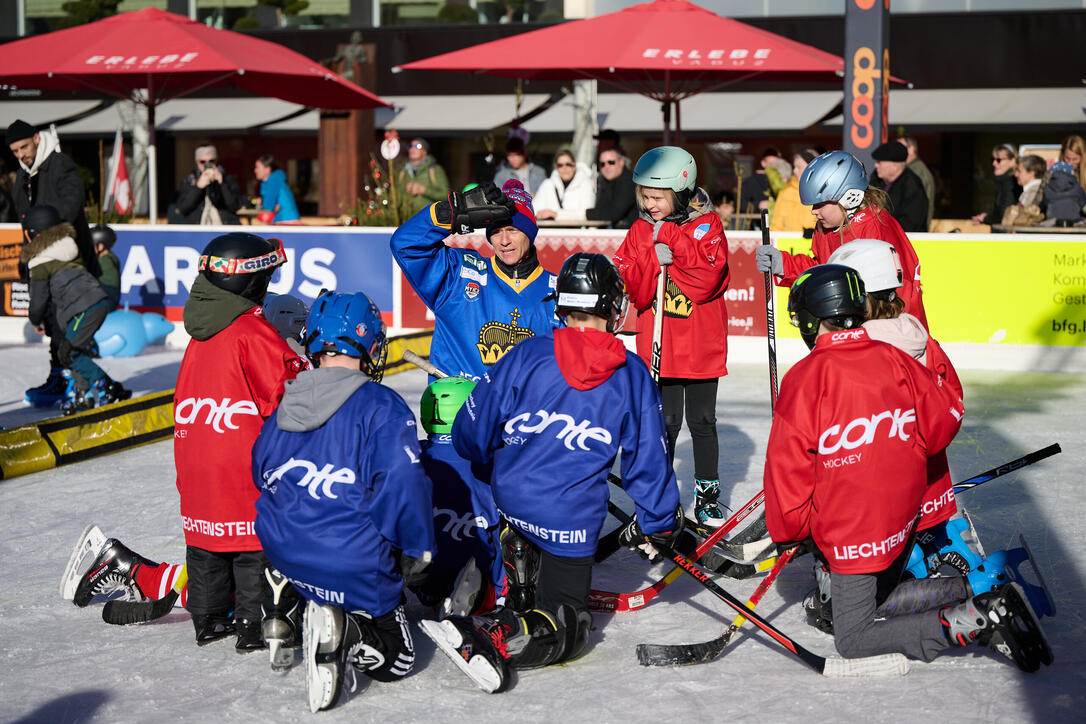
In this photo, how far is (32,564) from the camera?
205 inches

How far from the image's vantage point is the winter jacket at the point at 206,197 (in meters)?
12.7

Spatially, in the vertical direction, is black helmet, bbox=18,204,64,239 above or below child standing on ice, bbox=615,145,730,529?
above

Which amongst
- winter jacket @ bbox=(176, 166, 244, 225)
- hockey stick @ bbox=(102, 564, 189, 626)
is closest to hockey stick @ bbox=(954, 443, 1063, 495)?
hockey stick @ bbox=(102, 564, 189, 626)

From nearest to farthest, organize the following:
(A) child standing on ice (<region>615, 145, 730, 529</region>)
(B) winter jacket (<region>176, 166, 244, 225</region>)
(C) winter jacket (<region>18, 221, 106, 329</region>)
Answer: (A) child standing on ice (<region>615, 145, 730, 529</region>)
(C) winter jacket (<region>18, 221, 106, 329</region>)
(B) winter jacket (<region>176, 166, 244, 225</region>)

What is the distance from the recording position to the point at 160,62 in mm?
12266

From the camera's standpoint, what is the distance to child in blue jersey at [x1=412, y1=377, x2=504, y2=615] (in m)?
4.45

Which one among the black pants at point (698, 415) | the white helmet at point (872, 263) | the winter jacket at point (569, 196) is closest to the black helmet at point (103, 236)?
the winter jacket at point (569, 196)

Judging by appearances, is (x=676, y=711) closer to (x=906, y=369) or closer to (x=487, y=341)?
(x=906, y=369)

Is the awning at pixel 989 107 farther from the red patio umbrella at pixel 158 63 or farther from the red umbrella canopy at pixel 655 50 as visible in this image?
the red patio umbrella at pixel 158 63

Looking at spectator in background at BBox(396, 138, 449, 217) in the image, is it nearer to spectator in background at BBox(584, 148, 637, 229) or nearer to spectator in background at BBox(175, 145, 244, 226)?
spectator in background at BBox(584, 148, 637, 229)

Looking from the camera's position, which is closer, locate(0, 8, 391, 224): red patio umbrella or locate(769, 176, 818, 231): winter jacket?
locate(769, 176, 818, 231): winter jacket

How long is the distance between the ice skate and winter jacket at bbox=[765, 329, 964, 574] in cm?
96

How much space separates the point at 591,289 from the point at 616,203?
7679 millimetres

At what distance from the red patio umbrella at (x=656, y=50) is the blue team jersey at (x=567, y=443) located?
844cm
